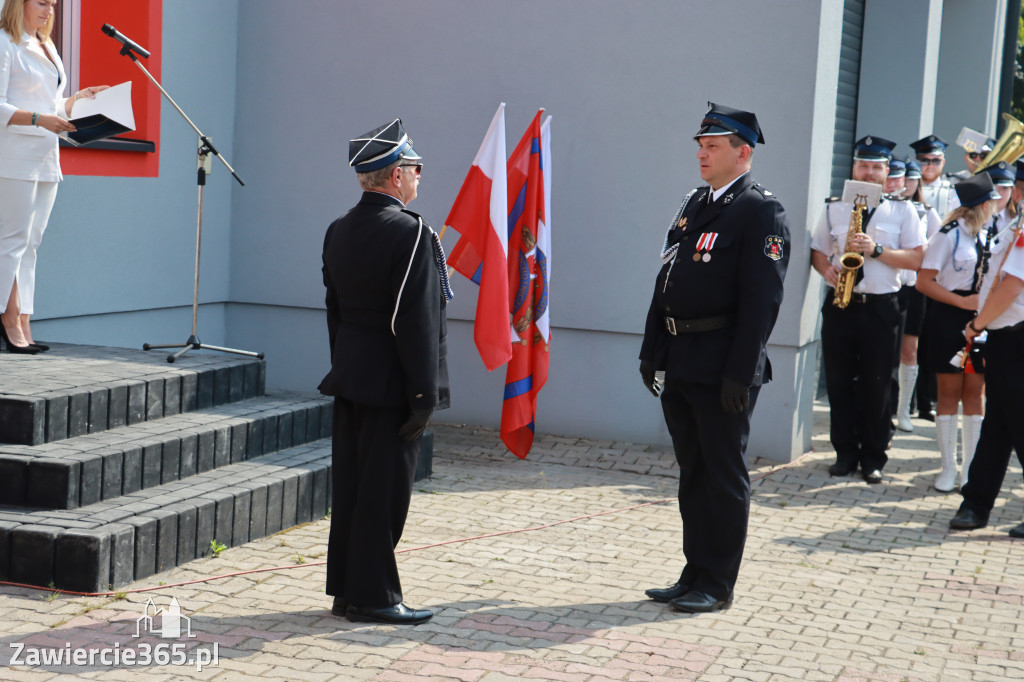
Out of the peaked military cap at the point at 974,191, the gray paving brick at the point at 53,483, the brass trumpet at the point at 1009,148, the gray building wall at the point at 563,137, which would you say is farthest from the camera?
the brass trumpet at the point at 1009,148

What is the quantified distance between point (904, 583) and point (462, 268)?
3588 millimetres

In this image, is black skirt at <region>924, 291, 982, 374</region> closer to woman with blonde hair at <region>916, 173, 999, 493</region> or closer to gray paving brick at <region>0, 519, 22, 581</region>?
woman with blonde hair at <region>916, 173, 999, 493</region>

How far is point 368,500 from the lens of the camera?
15.8 feet

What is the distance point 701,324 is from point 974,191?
11.3 feet

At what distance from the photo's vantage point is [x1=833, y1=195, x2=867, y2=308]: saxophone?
804 centimetres

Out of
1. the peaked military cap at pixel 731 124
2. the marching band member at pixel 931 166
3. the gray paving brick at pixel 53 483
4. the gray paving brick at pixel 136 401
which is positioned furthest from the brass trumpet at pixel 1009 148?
the gray paving brick at pixel 53 483

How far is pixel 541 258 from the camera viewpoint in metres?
8.28

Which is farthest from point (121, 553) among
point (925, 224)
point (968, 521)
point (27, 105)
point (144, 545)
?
point (925, 224)

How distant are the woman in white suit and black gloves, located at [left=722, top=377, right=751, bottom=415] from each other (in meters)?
3.95

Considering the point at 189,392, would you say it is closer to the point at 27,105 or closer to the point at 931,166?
the point at 27,105

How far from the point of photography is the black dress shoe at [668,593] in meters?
5.38

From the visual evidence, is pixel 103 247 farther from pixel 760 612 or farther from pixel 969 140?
pixel 969 140

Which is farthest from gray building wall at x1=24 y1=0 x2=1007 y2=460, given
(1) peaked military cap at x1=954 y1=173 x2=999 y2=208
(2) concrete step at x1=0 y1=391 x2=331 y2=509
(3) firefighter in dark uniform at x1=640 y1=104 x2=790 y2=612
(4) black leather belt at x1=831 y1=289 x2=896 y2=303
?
(3) firefighter in dark uniform at x1=640 y1=104 x2=790 y2=612

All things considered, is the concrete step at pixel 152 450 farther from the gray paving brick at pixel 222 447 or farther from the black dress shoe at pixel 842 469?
the black dress shoe at pixel 842 469
